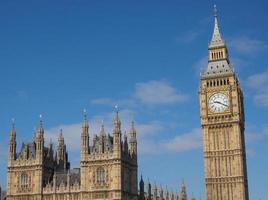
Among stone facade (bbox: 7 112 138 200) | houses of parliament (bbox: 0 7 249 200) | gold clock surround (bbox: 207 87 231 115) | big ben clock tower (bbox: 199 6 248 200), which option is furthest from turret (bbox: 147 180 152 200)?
gold clock surround (bbox: 207 87 231 115)

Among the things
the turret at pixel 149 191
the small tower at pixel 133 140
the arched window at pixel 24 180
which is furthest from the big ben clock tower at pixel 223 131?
the arched window at pixel 24 180

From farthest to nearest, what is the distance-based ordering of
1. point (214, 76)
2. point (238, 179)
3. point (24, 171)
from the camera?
1. point (214, 76)
2. point (238, 179)
3. point (24, 171)

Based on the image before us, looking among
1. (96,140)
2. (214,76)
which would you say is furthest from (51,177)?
(214,76)

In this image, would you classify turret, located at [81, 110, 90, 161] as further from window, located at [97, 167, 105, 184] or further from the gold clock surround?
the gold clock surround

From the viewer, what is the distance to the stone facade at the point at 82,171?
89.6 metres

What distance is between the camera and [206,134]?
117000 mm

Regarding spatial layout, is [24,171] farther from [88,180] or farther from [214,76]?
[214,76]

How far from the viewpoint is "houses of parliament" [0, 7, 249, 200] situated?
90.2 metres

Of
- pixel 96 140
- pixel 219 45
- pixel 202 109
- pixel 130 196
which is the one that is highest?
pixel 219 45

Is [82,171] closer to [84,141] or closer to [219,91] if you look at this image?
[84,141]

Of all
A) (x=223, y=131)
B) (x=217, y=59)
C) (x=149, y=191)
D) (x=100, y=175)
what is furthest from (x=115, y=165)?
(x=217, y=59)

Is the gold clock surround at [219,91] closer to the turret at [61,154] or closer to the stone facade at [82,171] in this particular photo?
the stone facade at [82,171]

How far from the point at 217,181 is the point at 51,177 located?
3506 cm

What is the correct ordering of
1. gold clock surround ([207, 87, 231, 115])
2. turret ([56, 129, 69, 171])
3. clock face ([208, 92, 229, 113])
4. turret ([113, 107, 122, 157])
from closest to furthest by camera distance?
1. turret ([113, 107, 122, 157])
2. turret ([56, 129, 69, 171])
3. gold clock surround ([207, 87, 231, 115])
4. clock face ([208, 92, 229, 113])
